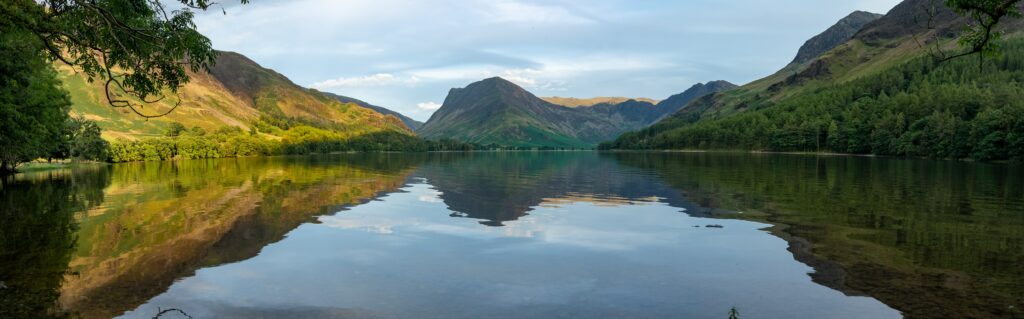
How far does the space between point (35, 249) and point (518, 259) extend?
2136 cm

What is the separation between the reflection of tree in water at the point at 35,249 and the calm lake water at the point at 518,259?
0.40ft

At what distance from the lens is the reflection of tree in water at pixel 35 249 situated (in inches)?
650

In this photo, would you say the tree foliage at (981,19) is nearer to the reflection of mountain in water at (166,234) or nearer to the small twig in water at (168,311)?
the small twig in water at (168,311)

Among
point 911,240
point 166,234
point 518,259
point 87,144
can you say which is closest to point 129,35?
point 166,234

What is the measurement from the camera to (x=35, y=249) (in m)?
24.8

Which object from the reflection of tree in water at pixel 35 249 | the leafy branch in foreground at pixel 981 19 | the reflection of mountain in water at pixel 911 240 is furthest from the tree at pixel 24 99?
the leafy branch in foreground at pixel 981 19

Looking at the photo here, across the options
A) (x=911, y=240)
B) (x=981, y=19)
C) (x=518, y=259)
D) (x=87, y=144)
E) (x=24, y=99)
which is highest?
(x=24, y=99)

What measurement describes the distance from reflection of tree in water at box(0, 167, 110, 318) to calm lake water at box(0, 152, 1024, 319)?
0.12m

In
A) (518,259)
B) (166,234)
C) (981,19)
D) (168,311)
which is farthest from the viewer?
(166,234)

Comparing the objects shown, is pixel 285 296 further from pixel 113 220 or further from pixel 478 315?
pixel 113 220

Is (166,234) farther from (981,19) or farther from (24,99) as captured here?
(24,99)

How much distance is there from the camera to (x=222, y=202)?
45625 mm

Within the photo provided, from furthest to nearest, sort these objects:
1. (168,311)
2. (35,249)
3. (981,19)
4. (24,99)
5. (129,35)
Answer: (24,99) < (35,249) < (129,35) < (981,19) < (168,311)

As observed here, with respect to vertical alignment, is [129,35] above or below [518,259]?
above
